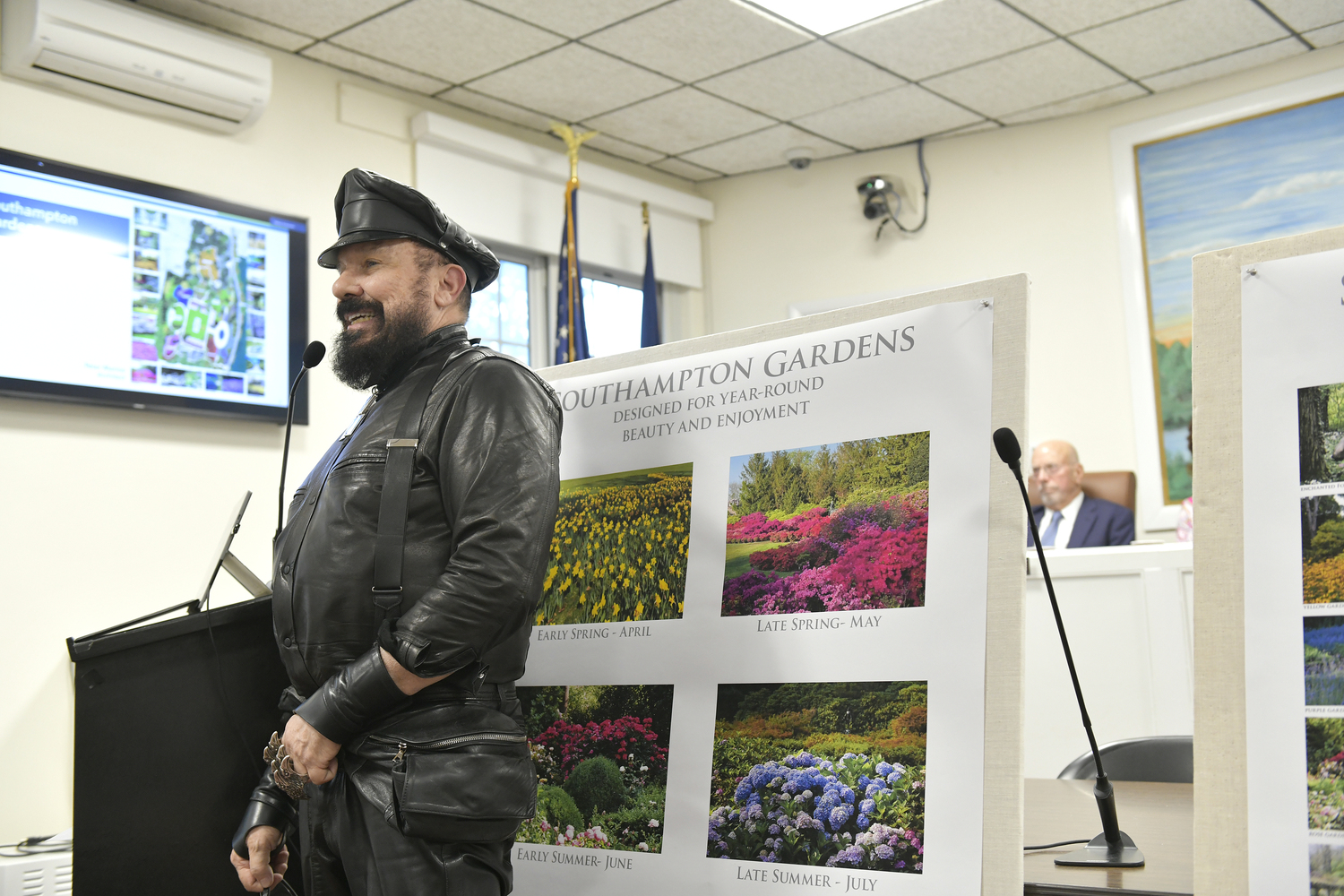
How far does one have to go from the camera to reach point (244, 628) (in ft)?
5.67

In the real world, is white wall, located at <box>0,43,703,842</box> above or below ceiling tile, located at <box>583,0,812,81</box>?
below

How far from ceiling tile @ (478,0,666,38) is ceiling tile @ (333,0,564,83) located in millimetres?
64

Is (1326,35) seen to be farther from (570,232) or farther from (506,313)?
(506,313)

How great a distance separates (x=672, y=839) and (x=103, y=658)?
864 millimetres

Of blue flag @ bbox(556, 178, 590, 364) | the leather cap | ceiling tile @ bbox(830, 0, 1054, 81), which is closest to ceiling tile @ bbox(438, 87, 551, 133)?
blue flag @ bbox(556, 178, 590, 364)

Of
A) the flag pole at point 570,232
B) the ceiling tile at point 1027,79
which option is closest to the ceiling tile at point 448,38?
the flag pole at point 570,232

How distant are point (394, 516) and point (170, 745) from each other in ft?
1.81

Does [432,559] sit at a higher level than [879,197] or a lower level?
lower

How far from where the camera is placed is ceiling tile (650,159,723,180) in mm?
5859

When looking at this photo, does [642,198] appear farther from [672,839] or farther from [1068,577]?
[672,839]

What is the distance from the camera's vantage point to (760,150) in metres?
5.68

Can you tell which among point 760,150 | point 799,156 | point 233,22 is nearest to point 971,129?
point 799,156

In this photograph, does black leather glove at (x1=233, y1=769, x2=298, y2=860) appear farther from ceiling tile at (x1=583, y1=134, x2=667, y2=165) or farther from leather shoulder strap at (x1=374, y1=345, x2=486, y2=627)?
ceiling tile at (x1=583, y1=134, x2=667, y2=165)

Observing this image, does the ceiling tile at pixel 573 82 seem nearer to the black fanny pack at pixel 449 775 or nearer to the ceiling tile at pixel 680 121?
the ceiling tile at pixel 680 121
